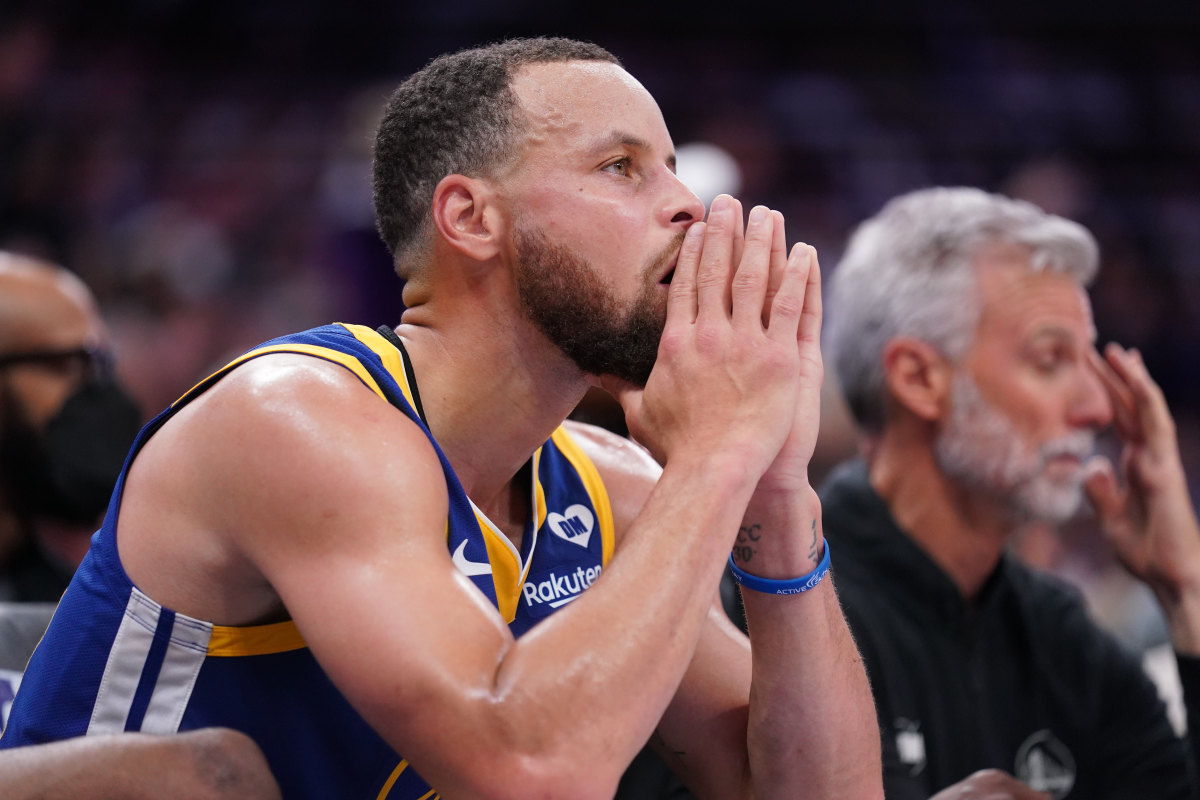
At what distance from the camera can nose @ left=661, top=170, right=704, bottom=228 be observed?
2.25m

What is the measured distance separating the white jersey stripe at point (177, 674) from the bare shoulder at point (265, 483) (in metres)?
0.04

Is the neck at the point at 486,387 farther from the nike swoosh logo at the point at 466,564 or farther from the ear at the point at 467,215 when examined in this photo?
the nike swoosh logo at the point at 466,564

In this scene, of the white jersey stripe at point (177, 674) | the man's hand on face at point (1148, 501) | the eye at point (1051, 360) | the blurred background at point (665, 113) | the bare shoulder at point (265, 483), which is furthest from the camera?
the blurred background at point (665, 113)

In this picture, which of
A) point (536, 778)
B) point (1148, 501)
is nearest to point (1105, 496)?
point (1148, 501)

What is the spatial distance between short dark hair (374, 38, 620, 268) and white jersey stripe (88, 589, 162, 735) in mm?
872

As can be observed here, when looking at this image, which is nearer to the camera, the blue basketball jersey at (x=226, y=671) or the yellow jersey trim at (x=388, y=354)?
the blue basketball jersey at (x=226, y=671)

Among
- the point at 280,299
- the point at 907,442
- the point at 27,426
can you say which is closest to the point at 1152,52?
the point at 280,299

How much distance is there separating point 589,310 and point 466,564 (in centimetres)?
51

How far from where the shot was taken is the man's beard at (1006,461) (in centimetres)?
334

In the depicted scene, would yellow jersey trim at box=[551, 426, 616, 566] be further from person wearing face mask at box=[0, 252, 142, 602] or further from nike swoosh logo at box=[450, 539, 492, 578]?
person wearing face mask at box=[0, 252, 142, 602]

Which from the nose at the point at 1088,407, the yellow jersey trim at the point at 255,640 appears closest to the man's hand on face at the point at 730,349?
the yellow jersey trim at the point at 255,640

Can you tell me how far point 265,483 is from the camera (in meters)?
1.78

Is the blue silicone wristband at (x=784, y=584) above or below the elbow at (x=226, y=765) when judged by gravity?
above

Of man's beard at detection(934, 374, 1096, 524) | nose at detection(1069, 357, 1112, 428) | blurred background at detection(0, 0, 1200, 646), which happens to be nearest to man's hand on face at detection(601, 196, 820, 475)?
man's beard at detection(934, 374, 1096, 524)
